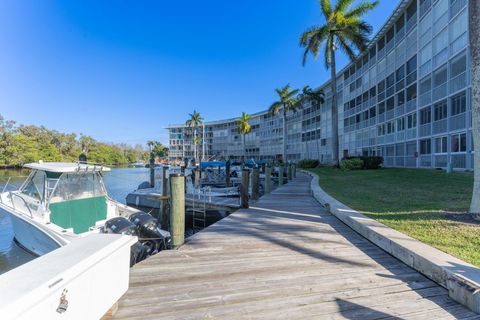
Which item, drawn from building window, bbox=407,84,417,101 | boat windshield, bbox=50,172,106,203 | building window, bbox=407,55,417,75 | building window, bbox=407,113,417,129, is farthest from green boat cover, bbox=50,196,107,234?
Result: building window, bbox=407,55,417,75

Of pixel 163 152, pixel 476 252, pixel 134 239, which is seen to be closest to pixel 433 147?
pixel 476 252

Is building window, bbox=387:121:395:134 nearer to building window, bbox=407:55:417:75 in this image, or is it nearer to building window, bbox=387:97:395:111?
building window, bbox=387:97:395:111

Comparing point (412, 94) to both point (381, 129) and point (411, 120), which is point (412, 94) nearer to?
point (411, 120)

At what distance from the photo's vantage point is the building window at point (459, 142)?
18891mm

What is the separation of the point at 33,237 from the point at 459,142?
24.5 meters

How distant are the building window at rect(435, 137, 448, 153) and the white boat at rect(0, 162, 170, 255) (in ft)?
74.1

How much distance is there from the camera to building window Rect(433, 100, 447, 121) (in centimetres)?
2152

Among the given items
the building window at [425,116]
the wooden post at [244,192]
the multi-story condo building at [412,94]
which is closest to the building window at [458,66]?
the multi-story condo building at [412,94]

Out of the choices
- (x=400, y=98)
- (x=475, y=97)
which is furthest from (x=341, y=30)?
(x=475, y=97)

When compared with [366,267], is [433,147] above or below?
above

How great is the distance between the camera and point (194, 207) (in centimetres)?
1380

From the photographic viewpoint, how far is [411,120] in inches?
1049

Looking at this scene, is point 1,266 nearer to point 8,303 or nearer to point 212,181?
point 8,303

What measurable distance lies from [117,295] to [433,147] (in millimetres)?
26639
